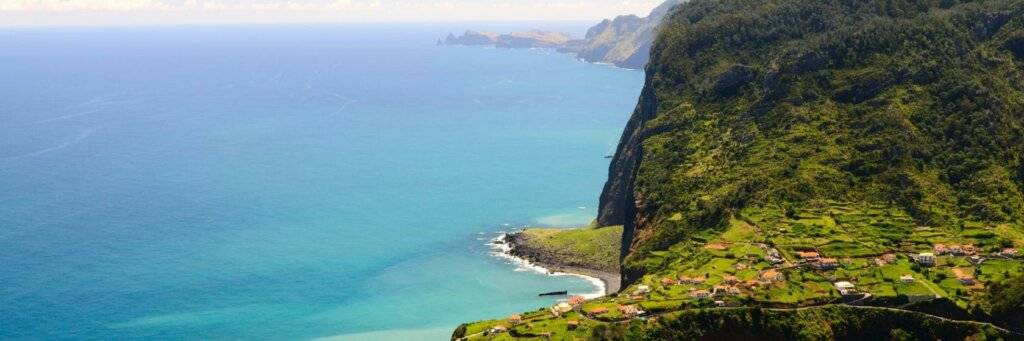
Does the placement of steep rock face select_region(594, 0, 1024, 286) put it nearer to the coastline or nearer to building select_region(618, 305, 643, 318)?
the coastline

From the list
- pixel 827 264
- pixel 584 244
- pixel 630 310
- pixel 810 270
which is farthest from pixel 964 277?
pixel 584 244

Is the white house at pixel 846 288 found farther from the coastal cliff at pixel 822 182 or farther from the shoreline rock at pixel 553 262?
the shoreline rock at pixel 553 262

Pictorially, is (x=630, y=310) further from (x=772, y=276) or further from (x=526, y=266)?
(x=526, y=266)

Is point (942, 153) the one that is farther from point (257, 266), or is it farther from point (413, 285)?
point (257, 266)

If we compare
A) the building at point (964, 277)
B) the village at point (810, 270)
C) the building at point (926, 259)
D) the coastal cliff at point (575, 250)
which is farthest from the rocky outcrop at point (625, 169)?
the building at point (964, 277)

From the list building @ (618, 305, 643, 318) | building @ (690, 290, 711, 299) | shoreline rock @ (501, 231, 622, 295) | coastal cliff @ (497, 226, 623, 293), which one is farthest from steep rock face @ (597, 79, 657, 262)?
building @ (618, 305, 643, 318)

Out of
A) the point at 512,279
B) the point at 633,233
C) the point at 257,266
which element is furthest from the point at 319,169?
the point at 633,233
